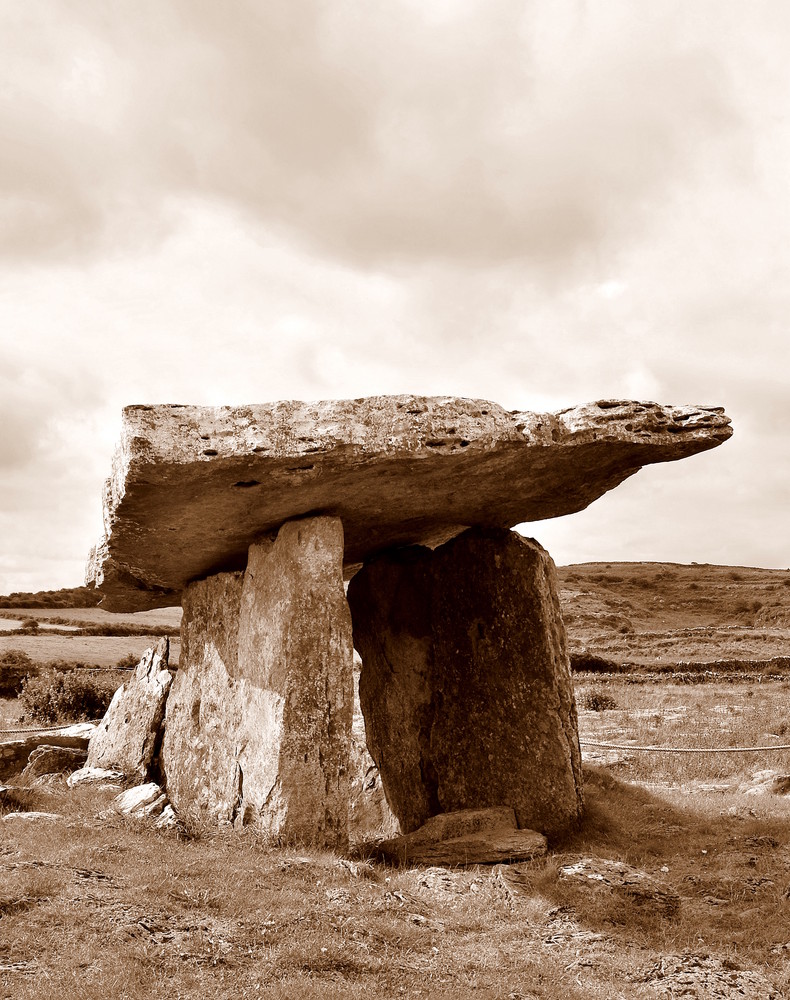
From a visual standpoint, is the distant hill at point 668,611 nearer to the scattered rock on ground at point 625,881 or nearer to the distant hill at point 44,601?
the distant hill at point 44,601

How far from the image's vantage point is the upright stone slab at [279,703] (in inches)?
299

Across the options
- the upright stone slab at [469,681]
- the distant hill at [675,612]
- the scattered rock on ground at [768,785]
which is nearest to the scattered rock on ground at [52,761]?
the upright stone slab at [469,681]

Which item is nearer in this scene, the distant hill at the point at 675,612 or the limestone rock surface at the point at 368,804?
the limestone rock surface at the point at 368,804

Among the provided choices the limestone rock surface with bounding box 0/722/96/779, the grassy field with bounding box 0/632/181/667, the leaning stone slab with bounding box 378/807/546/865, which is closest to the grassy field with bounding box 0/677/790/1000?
the leaning stone slab with bounding box 378/807/546/865

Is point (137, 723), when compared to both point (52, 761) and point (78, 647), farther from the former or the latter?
point (78, 647)

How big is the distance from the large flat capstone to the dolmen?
0.02 meters

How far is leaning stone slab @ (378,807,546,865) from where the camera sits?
7.82m

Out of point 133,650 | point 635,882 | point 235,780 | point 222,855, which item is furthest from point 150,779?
point 133,650

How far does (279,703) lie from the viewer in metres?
7.82

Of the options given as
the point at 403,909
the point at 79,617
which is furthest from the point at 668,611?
the point at 403,909

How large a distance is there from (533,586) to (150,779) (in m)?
4.74

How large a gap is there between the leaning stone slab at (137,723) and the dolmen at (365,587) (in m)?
0.43

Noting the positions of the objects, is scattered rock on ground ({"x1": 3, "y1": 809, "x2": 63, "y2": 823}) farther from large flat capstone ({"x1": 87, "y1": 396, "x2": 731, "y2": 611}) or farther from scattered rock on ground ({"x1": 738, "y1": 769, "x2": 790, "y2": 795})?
scattered rock on ground ({"x1": 738, "y1": 769, "x2": 790, "y2": 795})

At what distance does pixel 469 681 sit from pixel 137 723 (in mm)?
4037
